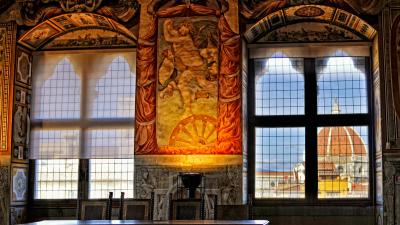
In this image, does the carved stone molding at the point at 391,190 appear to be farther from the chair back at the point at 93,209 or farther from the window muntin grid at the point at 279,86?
the chair back at the point at 93,209

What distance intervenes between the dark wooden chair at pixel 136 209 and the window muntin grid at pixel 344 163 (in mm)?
4169

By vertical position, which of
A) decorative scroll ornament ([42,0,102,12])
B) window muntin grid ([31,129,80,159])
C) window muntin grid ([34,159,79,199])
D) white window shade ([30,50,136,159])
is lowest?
window muntin grid ([34,159,79,199])

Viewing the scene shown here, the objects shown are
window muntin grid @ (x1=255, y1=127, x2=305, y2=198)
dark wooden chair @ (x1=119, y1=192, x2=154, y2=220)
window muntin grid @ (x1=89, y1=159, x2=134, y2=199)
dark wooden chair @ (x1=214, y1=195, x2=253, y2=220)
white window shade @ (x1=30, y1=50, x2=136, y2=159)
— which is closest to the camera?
dark wooden chair @ (x1=214, y1=195, x2=253, y2=220)

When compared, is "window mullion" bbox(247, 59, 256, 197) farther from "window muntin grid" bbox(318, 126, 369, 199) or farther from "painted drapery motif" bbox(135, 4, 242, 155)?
"window muntin grid" bbox(318, 126, 369, 199)

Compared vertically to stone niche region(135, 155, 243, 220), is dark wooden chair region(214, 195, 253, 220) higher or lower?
lower

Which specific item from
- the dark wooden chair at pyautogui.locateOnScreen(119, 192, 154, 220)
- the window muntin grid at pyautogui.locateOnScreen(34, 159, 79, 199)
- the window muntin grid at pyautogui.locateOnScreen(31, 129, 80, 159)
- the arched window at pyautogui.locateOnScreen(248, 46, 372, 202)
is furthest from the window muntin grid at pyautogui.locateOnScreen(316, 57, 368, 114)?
the window muntin grid at pyautogui.locateOnScreen(34, 159, 79, 199)

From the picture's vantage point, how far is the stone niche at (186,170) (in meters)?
10.9

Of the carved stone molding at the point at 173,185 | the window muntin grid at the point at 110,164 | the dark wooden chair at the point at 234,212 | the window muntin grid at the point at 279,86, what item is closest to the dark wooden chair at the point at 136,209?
the dark wooden chair at the point at 234,212

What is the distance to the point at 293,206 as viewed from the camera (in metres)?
11.5

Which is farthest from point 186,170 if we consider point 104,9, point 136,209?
point 104,9

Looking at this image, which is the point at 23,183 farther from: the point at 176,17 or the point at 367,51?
the point at 367,51

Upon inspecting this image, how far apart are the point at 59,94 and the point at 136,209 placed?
4609 millimetres

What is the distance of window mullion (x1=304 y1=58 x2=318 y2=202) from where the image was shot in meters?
11.6

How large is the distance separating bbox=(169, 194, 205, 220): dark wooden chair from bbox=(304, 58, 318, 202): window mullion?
3.67 metres
